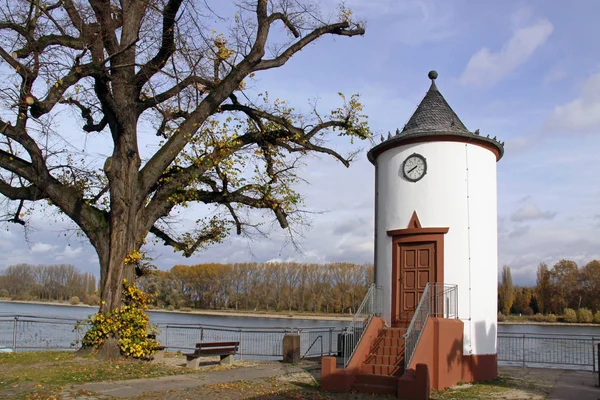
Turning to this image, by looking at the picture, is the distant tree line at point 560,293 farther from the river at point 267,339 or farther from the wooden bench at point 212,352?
the wooden bench at point 212,352

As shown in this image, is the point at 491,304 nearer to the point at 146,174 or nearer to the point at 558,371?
the point at 558,371

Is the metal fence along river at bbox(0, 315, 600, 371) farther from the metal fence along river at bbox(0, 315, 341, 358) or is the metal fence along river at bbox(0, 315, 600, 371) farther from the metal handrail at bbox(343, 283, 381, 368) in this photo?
the metal handrail at bbox(343, 283, 381, 368)

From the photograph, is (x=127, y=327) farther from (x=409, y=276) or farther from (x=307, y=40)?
A: (x=307, y=40)

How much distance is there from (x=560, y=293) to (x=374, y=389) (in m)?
75.0

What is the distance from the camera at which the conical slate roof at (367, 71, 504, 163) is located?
631 inches

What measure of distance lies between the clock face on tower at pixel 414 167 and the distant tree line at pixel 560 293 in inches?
2644

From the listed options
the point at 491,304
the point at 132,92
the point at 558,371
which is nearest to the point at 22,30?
the point at 132,92

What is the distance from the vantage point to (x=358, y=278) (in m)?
85.1

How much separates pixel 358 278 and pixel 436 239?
70.6 metres

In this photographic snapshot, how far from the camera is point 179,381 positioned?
12.2 meters

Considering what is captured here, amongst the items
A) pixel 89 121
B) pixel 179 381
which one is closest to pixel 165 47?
pixel 89 121

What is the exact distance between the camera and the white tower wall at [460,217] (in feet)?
50.4

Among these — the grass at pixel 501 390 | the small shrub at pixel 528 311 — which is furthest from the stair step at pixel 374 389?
the small shrub at pixel 528 311

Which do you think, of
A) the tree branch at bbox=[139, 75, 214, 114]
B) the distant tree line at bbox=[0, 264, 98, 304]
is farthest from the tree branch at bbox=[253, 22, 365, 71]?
the distant tree line at bbox=[0, 264, 98, 304]
